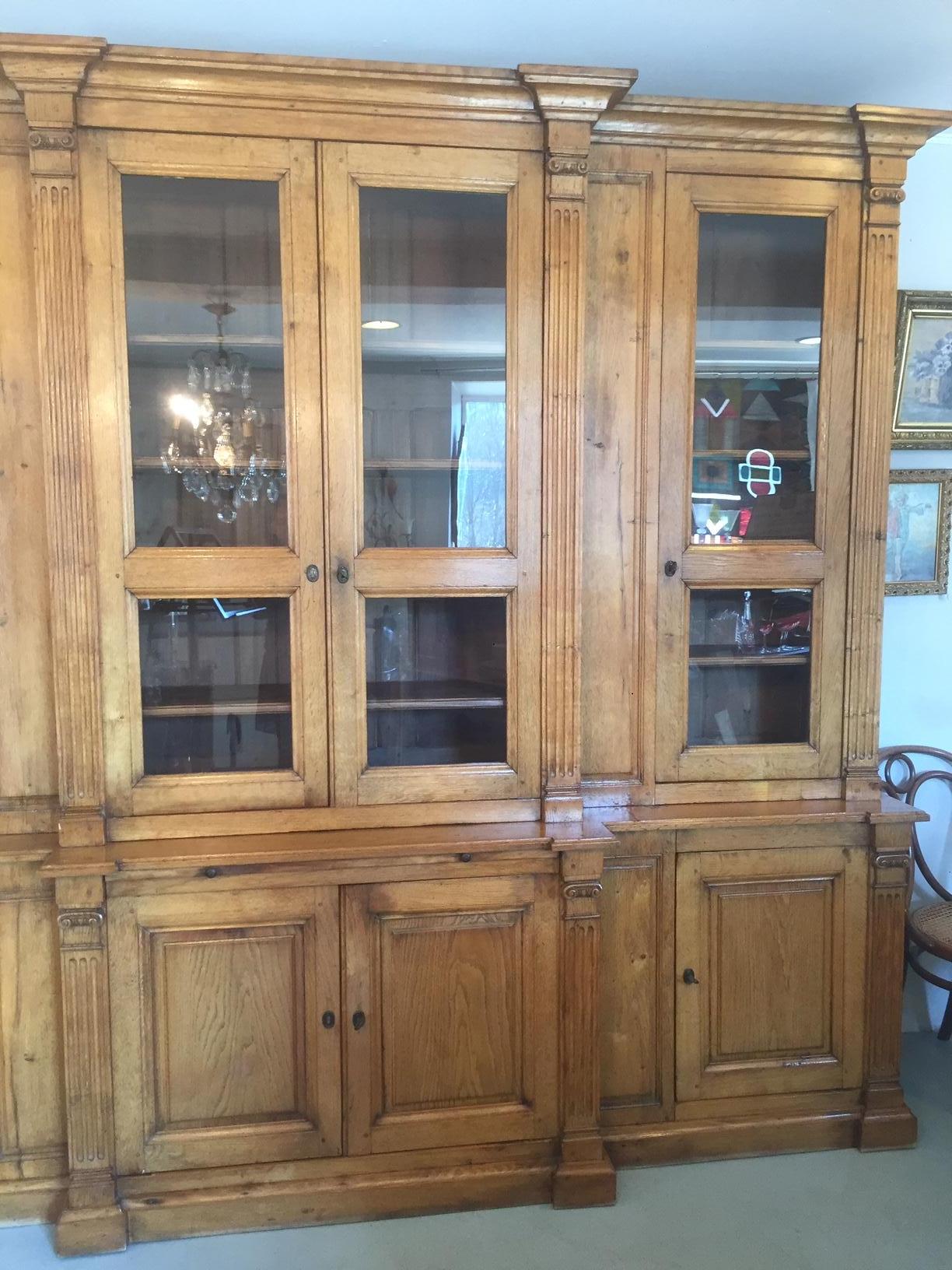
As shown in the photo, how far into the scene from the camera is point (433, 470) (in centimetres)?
203

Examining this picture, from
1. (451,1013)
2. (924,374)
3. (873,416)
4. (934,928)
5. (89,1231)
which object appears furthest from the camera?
(924,374)

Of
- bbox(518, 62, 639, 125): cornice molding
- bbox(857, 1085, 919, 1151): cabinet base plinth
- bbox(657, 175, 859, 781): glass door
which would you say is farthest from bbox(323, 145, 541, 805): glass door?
bbox(857, 1085, 919, 1151): cabinet base plinth

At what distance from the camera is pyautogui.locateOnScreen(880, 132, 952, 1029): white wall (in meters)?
2.61

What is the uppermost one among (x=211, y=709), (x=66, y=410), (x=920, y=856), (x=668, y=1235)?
(x=66, y=410)

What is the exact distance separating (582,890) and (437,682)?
0.55 meters

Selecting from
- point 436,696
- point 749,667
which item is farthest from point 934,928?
point 436,696

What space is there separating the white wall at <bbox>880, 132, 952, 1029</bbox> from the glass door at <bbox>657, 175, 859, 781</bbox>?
1.94ft

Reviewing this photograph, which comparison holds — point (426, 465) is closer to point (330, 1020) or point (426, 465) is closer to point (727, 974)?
point (330, 1020)

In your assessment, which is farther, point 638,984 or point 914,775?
point 914,775

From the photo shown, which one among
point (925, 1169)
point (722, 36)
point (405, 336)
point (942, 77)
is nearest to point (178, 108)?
point (405, 336)

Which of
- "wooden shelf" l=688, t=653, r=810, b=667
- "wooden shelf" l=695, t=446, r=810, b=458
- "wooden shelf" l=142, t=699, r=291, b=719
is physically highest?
"wooden shelf" l=695, t=446, r=810, b=458

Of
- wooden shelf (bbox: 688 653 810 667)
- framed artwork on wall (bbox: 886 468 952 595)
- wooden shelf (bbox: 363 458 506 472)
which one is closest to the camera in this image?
wooden shelf (bbox: 363 458 506 472)

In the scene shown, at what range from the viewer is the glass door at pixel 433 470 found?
1.96 metres

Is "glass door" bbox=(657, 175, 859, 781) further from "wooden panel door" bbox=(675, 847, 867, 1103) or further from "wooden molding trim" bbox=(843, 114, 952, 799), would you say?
"wooden panel door" bbox=(675, 847, 867, 1103)
